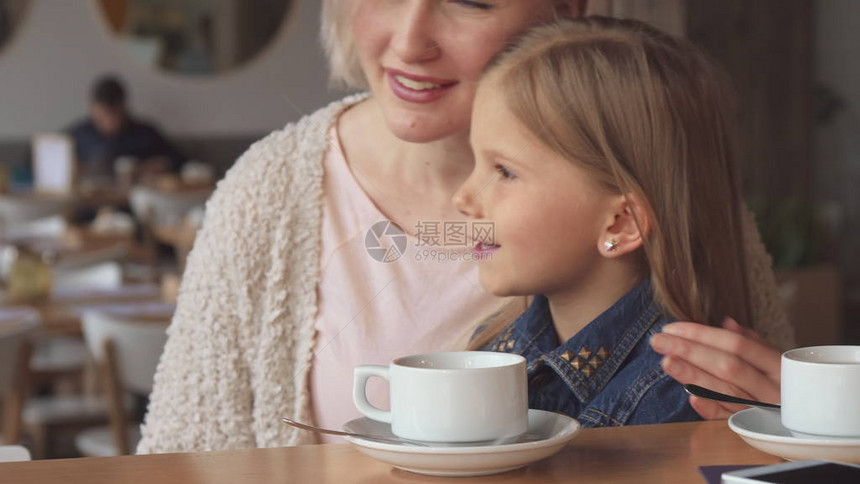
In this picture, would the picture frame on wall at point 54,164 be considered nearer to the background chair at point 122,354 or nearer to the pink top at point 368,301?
the background chair at point 122,354

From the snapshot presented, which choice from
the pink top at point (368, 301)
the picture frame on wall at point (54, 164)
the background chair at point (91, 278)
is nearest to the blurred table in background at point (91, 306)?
the background chair at point (91, 278)

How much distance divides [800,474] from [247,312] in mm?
569

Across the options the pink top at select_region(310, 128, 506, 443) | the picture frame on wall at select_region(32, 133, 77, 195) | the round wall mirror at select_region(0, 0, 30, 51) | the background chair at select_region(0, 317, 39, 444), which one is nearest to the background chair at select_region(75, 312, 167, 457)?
the background chair at select_region(0, 317, 39, 444)

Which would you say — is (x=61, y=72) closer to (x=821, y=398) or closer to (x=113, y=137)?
(x=113, y=137)

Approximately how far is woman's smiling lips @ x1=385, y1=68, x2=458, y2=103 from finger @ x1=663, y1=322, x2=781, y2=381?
0.21 metres

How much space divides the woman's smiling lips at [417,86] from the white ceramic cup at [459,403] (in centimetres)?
25

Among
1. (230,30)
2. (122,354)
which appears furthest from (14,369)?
(230,30)

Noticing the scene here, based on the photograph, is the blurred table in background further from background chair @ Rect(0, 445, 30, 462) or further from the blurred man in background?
the blurred man in background

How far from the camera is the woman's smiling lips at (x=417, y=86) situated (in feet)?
2.72

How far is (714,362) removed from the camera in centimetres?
78

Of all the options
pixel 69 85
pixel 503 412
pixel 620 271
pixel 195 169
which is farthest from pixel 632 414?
pixel 69 85

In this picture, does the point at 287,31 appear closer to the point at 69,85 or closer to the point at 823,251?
the point at 823,251

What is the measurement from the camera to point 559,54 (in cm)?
82

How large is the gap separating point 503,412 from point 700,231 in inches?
12.1
